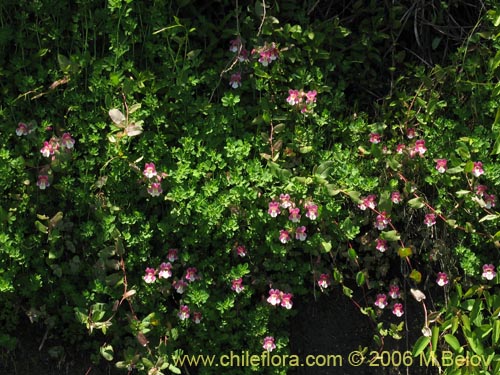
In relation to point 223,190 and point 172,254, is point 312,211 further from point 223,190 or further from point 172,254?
point 172,254

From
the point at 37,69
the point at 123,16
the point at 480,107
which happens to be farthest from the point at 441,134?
the point at 37,69

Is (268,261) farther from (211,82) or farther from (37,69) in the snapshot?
(37,69)

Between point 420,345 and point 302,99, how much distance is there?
999mm

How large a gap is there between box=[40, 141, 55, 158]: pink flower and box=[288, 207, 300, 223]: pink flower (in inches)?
34.4

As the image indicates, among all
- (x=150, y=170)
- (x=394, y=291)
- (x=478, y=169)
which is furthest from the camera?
(x=394, y=291)

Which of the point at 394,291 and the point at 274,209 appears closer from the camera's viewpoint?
the point at 274,209

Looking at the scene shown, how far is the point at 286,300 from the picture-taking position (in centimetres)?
324

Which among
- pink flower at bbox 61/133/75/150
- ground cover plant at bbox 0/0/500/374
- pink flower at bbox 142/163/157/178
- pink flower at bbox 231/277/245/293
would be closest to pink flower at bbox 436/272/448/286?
ground cover plant at bbox 0/0/500/374

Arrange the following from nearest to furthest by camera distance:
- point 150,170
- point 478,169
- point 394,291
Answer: point 150,170
point 478,169
point 394,291

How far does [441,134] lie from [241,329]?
3.47 feet

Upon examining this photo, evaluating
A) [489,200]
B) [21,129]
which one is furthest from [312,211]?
[21,129]

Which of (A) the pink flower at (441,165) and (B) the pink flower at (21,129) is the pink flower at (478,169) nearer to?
(A) the pink flower at (441,165)

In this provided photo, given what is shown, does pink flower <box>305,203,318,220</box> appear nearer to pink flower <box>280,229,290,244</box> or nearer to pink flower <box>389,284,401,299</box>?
pink flower <box>280,229,290,244</box>

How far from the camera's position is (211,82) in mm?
3414
